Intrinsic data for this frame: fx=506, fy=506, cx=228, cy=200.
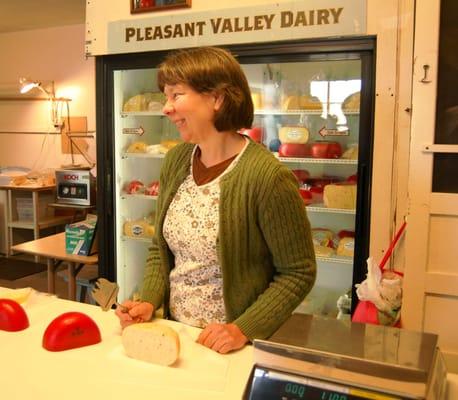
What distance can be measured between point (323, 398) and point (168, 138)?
2880 millimetres

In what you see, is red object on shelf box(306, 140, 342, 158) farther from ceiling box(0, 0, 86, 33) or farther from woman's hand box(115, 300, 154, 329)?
ceiling box(0, 0, 86, 33)

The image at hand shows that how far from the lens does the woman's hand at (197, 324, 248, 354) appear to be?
1090 millimetres

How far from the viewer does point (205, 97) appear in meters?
1.26

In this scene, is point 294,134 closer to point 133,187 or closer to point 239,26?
point 239,26

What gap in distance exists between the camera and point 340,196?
2.80 m

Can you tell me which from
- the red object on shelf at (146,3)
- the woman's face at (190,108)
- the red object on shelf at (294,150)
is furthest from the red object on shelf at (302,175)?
the woman's face at (190,108)

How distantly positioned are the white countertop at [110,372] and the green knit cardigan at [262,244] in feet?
0.46

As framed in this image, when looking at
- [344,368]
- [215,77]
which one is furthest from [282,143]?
[344,368]

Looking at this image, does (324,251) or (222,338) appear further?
(324,251)

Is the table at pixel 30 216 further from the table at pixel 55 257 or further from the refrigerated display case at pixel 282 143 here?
the refrigerated display case at pixel 282 143

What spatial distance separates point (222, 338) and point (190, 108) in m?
0.56

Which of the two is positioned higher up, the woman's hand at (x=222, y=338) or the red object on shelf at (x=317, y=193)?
the red object on shelf at (x=317, y=193)

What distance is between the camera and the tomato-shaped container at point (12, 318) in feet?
3.93

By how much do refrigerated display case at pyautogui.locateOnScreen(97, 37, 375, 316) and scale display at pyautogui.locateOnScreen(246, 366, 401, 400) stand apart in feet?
5.96
